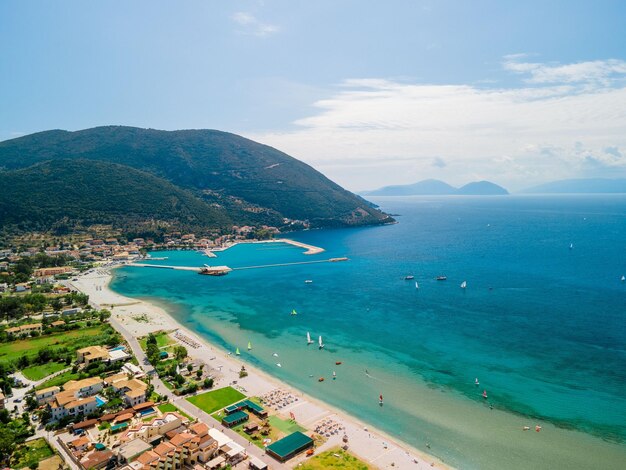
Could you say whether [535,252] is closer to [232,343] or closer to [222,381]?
[232,343]

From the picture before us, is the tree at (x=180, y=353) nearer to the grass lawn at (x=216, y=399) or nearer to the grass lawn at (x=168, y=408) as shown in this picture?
the grass lawn at (x=216, y=399)

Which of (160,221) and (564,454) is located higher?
(160,221)

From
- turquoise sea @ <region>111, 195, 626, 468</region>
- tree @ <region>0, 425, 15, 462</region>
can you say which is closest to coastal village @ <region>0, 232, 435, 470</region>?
tree @ <region>0, 425, 15, 462</region>

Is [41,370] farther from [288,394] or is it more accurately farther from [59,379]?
[288,394]

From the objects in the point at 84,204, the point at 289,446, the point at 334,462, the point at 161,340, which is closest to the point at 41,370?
the point at 161,340

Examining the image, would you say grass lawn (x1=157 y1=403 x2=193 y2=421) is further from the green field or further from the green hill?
the green hill

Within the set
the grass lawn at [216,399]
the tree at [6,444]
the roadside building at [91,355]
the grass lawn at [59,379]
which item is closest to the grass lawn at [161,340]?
the roadside building at [91,355]

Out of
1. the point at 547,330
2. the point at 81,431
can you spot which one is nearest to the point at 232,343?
the point at 81,431
